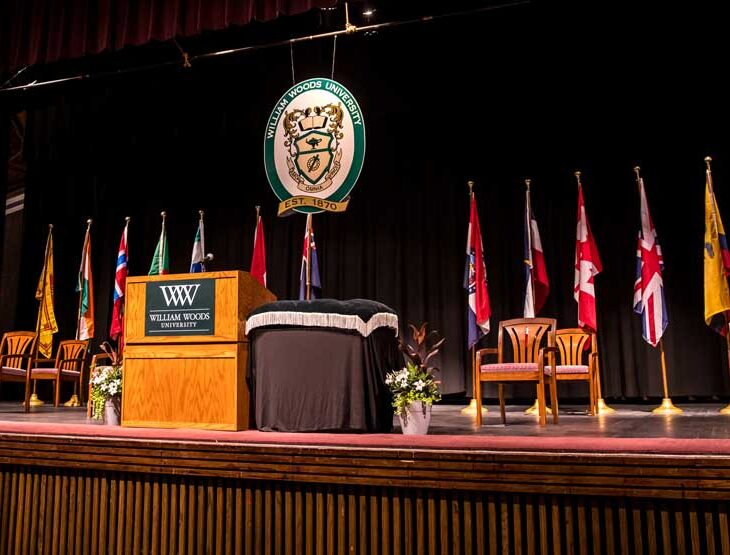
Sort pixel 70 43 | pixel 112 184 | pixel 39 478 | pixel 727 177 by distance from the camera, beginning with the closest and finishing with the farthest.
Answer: pixel 39 478, pixel 70 43, pixel 727 177, pixel 112 184

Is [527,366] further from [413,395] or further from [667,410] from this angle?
[667,410]

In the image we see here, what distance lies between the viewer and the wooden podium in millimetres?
2881

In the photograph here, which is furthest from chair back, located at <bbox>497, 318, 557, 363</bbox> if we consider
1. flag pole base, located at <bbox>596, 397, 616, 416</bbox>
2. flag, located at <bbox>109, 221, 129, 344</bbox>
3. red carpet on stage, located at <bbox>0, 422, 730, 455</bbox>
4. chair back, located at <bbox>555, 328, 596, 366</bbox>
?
flag, located at <bbox>109, 221, 129, 344</bbox>

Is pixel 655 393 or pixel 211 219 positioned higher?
pixel 211 219

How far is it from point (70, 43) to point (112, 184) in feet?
15.0

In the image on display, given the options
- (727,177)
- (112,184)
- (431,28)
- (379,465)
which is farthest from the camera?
(112,184)

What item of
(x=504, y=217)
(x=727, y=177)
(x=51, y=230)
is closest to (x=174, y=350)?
(x=504, y=217)

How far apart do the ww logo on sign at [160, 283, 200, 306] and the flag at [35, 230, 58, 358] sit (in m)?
5.04

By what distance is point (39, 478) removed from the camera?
2844 mm

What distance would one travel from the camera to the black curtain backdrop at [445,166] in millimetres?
6449

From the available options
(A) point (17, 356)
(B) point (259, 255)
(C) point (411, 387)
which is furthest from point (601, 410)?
(A) point (17, 356)

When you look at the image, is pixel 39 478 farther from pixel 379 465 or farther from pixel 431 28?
pixel 431 28

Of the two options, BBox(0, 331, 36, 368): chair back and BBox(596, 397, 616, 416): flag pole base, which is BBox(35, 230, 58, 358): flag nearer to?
BBox(0, 331, 36, 368): chair back

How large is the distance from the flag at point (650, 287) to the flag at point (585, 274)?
40 centimetres
